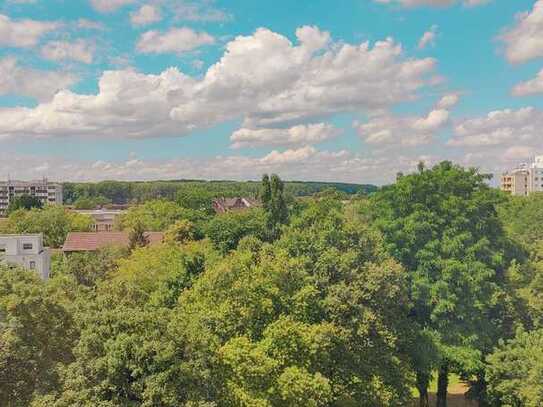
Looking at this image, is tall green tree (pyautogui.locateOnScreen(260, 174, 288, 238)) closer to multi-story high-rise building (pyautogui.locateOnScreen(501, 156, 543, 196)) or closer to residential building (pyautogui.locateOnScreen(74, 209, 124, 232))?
residential building (pyautogui.locateOnScreen(74, 209, 124, 232))

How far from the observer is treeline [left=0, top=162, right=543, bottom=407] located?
18125 mm

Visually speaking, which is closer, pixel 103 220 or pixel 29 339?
pixel 29 339

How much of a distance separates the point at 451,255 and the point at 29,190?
581ft

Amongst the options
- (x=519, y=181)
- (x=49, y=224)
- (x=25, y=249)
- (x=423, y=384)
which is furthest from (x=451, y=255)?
(x=519, y=181)

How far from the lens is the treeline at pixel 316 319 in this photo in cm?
1812

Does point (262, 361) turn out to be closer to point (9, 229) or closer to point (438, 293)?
point (438, 293)

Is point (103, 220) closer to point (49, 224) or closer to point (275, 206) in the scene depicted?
point (49, 224)

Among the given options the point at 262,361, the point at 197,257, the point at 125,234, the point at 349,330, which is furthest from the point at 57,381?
the point at 125,234

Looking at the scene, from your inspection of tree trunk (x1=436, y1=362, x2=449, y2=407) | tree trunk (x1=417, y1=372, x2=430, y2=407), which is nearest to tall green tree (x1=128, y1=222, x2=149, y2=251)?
tree trunk (x1=417, y1=372, x2=430, y2=407)

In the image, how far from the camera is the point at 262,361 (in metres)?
19.8

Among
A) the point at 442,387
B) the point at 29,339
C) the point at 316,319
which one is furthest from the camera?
the point at 442,387

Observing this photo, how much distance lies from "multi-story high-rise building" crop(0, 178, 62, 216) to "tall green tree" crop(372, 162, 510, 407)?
16266 cm

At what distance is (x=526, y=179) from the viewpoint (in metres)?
160

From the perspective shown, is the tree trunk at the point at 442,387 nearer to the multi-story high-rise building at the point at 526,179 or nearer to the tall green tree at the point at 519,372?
the tall green tree at the point at 519,372
